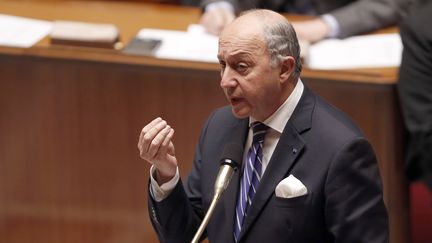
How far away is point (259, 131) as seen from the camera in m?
1.41

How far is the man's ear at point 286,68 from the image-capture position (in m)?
1.31

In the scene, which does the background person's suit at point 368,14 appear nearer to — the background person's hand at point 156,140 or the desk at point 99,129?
the desk at point 99,129

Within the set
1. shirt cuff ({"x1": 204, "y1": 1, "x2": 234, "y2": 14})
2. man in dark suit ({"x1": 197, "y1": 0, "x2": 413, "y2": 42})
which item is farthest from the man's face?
shirt cuff ({"x1": 204, "y1": 1, "x2": 234, "y2": 14})

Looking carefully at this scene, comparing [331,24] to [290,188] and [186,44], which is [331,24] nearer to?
[186,44]

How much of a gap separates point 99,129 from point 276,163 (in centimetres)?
98

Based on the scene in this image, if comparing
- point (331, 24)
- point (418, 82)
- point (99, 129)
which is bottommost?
point (99, 129)

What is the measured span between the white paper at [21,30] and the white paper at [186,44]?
255 millimetres

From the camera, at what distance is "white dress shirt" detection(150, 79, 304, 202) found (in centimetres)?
139

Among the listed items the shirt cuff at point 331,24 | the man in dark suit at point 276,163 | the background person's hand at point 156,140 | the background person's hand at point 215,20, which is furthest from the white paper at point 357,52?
the background person's hand at point 156,140

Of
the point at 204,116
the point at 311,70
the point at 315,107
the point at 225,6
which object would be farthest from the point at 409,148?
the point at 315,107

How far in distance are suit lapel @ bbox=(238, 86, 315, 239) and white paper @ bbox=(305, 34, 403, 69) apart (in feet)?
2.64

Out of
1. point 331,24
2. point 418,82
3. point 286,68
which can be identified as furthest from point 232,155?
point 331,24

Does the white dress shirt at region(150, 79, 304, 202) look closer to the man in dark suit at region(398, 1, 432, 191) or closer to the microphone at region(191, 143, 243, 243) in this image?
the microphone at region(191, 143, 243, 243)

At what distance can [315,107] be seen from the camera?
55.1 inches
